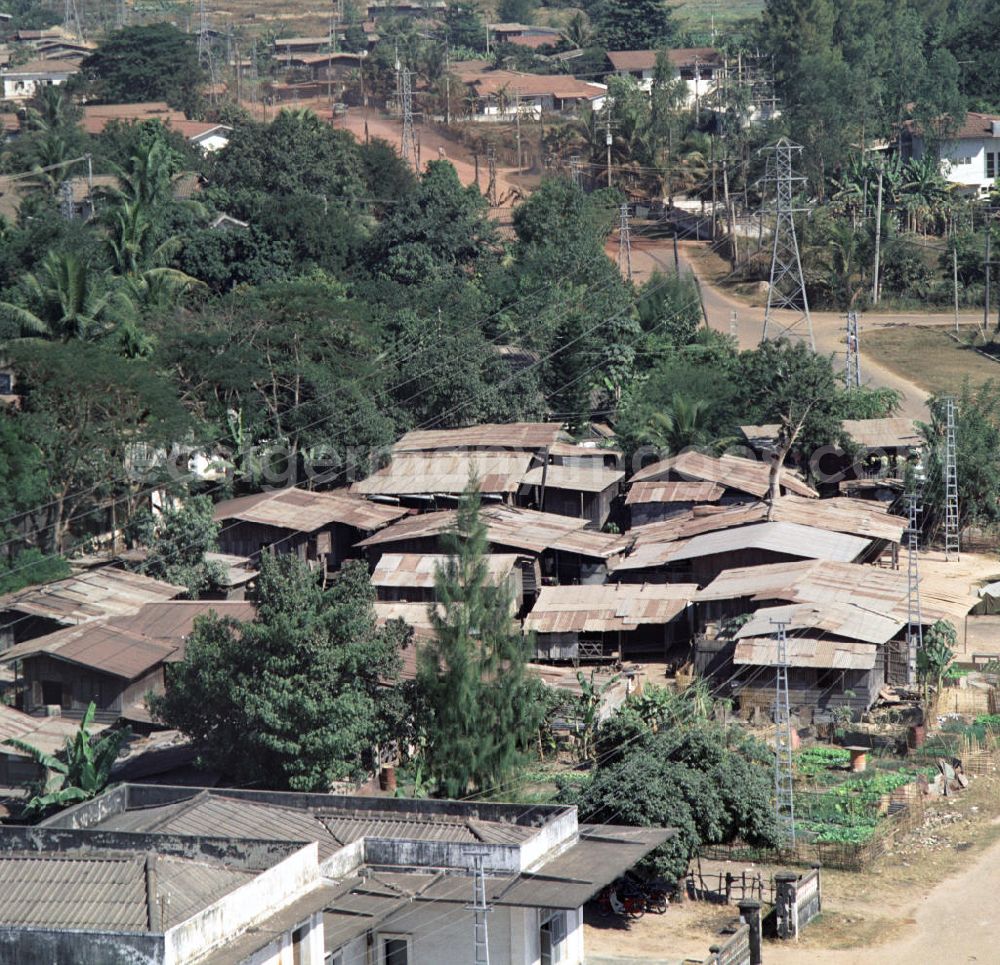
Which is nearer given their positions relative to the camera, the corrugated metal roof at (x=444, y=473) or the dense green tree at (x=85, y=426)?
the dense green tree at (x=85, y=426)

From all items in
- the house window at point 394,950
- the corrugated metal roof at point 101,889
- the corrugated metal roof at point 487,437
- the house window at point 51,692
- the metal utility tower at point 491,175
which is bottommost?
the house window at point 51,692

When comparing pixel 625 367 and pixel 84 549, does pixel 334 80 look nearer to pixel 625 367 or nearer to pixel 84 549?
pixel 625 367

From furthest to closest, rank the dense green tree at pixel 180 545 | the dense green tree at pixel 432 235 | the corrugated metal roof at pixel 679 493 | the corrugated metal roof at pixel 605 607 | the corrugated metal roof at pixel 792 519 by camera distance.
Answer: the dense green tree at pixel 432 235, the corrugated metal roof at pixel 679 493, the corrugated metal roof at pixel 792 519, the dense green tree at pixel 180 545, the corrugated metal roof at pixel 605 607

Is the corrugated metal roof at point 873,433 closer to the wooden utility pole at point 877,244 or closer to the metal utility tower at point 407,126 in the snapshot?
the wooden utility pole at point 877,244

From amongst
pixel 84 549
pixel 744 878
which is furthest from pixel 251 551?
pixel 744 878

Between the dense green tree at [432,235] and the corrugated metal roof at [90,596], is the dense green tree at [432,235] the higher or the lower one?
the higher one

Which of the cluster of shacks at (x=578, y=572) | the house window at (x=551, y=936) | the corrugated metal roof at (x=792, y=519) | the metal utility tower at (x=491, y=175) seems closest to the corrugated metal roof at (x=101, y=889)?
the house window at (x=551, y=936)
